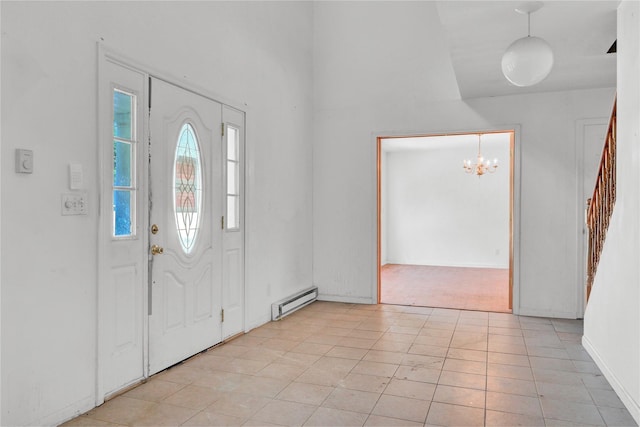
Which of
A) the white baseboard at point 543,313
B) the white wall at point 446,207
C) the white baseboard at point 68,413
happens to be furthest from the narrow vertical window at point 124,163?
the white wall at point 446,207

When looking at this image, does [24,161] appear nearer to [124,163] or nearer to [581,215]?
[124,163]

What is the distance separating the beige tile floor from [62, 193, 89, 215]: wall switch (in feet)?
3.81

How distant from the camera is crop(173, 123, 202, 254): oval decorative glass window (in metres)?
3.45

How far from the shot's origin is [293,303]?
5148 millimetres

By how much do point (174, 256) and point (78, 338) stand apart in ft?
3.04

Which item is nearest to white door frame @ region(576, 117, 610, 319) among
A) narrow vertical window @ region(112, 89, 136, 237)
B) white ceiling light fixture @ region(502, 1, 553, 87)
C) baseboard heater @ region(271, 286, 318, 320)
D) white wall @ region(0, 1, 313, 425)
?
white ceiling light fixture @ region(502, 1, 553, 87)

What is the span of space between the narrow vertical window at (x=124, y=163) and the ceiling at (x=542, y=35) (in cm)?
219

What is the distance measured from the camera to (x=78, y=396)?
2.61 m

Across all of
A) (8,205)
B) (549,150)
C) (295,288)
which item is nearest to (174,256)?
(8,205)

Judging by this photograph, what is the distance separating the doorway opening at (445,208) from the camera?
354 inches

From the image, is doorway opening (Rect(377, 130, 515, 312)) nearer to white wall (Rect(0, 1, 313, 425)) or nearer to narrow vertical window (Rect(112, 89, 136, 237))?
white wall (Rect(0, 1, 313, 425))

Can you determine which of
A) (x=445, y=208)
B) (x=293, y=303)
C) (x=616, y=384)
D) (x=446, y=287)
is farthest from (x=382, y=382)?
(x=445, y=208)

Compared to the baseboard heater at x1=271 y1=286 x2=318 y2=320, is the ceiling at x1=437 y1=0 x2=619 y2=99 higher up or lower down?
higher up

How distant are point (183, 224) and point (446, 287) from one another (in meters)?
4.59
